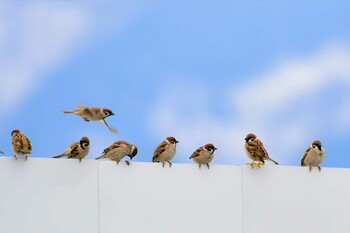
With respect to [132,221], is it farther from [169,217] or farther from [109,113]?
[109,113]

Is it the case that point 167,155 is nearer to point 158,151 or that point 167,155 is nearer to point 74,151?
point 158,151

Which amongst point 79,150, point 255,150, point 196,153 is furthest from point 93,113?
point 255,150

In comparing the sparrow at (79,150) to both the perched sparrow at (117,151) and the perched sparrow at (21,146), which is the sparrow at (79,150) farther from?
the perched sparrow at (21,146)

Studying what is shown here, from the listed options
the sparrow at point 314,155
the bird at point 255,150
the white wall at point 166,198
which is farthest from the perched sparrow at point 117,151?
the sparrow at point 314,155

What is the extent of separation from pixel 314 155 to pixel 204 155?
4.68 ft

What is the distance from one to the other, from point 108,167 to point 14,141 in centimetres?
95

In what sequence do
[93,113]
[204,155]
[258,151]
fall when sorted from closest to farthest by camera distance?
1. [93,113]
2. [204,155]
3. [258,151]

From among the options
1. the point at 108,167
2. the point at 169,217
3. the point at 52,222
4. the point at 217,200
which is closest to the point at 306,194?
the point at 217,200

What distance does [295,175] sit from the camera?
9.79m

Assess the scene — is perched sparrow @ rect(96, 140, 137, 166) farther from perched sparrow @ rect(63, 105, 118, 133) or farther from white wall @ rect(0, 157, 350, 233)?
perched sparrow @ rect(63, 105, 118, 133)

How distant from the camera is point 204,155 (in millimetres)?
9211

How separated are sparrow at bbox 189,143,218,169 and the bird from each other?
1.52 ft

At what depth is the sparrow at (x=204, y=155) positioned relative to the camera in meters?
9.21

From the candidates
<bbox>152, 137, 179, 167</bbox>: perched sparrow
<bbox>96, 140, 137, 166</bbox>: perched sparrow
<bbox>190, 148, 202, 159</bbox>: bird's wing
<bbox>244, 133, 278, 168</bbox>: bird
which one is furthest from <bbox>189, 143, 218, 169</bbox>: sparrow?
<bbox>96, 140, 137, 166</bbox>: perched sparrow
